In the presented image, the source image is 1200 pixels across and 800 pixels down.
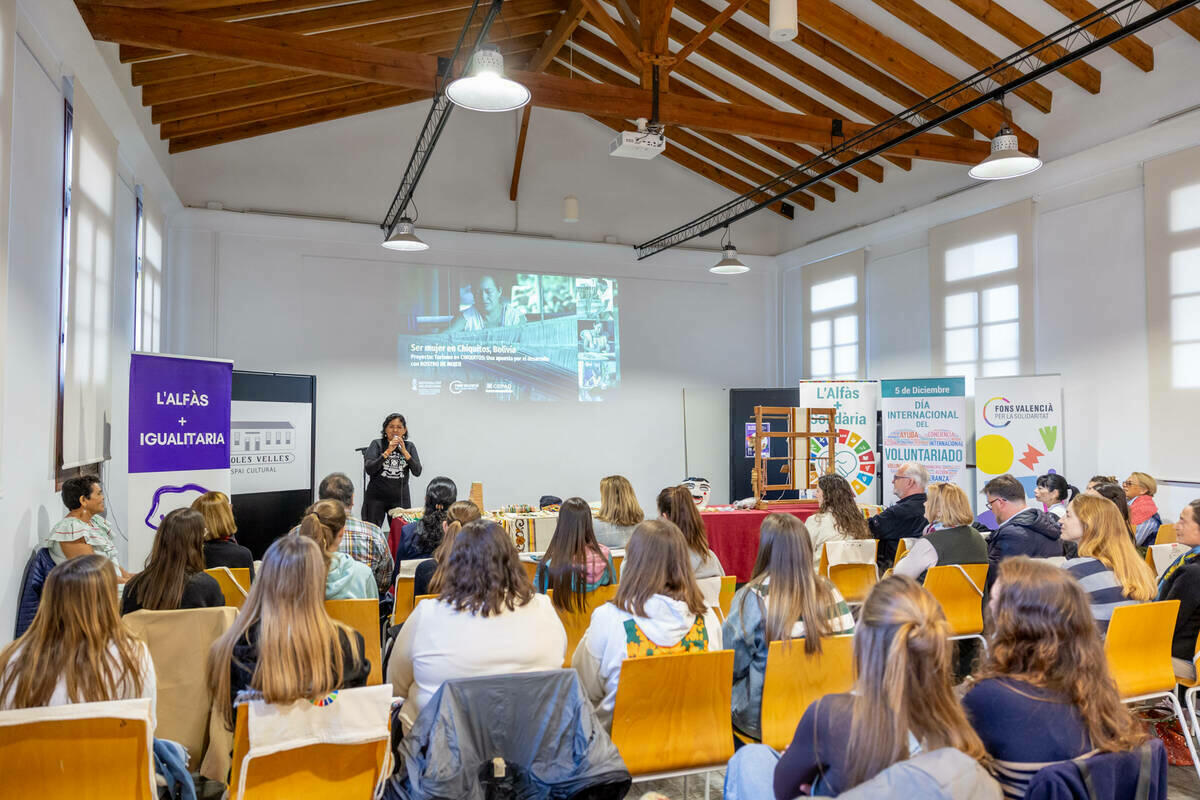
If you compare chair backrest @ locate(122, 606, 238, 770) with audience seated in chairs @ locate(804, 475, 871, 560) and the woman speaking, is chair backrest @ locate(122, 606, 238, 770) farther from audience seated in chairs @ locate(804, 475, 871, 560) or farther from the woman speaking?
the woman speaking

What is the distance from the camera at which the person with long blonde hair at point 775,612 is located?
261cm

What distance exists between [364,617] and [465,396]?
6.63 metres

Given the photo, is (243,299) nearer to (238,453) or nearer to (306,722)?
(238,453)

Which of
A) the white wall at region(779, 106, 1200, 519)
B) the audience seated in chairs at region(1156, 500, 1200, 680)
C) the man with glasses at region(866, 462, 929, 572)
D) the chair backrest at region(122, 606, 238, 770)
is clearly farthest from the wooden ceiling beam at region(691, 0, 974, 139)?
the chair backrest at region(122, 606, 238, 770)

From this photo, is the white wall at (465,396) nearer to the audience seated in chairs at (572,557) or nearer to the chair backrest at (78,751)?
the audience seated in chairs at (572,557)

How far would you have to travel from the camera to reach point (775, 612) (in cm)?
261

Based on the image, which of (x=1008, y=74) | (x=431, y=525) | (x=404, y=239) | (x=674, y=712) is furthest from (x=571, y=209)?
(x=674, y=712)

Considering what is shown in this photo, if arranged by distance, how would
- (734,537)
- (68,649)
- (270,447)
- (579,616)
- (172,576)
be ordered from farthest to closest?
(270,447) < (734,537) < (579,616) < (172,576) < (68,649)

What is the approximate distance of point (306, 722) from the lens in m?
2.03

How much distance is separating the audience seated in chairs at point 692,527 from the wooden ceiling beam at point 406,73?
4.03 metres

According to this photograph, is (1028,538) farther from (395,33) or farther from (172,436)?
(395,33)

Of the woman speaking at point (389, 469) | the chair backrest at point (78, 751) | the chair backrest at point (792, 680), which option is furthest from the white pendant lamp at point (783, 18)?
the chair backrest at point (78, 751)

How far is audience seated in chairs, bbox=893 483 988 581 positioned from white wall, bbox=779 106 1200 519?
3.35 m

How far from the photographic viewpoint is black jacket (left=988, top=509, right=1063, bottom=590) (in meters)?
4.11
